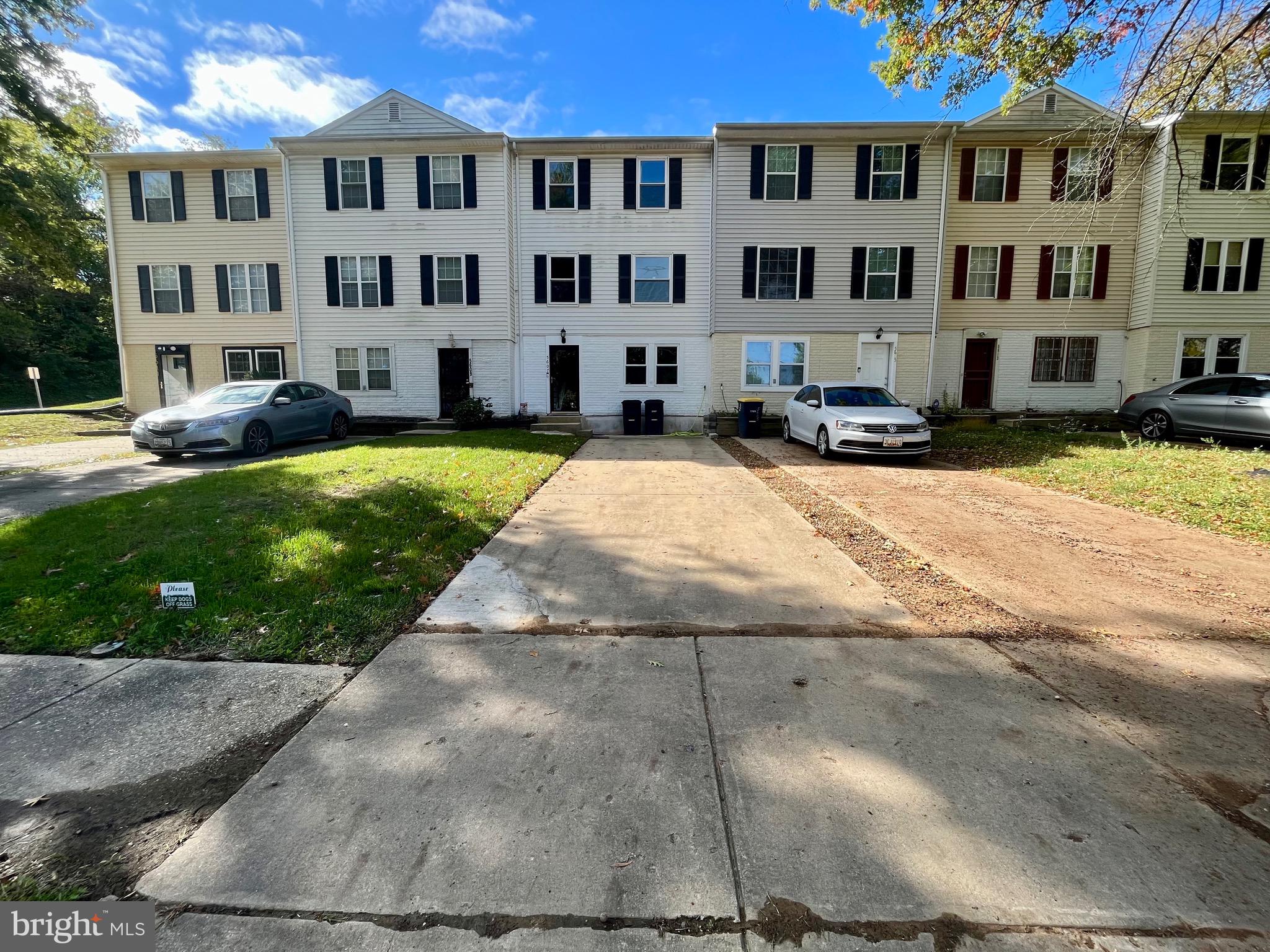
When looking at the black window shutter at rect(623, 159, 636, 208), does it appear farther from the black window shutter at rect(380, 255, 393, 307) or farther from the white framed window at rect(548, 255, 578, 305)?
the black window shutter at rect(380, 255, 393, 307)

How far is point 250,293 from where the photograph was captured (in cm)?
1806

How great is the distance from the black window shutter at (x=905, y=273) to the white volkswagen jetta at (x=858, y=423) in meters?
6.83

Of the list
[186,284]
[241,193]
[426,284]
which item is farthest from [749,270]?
[186,284]

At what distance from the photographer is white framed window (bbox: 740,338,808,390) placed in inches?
685

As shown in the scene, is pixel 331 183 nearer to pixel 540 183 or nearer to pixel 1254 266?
pixel 540 183

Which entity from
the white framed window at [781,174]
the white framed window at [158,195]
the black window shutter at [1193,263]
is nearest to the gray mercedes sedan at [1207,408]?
the black window shutter at [1193,263]

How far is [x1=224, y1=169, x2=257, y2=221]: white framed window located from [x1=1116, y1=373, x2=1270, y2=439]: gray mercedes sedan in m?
24.6

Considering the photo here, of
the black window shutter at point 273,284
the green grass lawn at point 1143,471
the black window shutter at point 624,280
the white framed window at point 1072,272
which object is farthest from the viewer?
the black window shutter at point 273,284

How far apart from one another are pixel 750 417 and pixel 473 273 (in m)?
9.33

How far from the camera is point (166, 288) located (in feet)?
59.7

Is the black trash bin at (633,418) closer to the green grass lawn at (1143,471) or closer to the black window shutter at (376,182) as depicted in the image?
the green grass lawn at (1143,471)

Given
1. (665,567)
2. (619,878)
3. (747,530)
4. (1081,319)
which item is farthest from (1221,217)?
(619,878)

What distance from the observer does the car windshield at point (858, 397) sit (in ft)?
38.3

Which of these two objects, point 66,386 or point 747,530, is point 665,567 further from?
point 66,386
